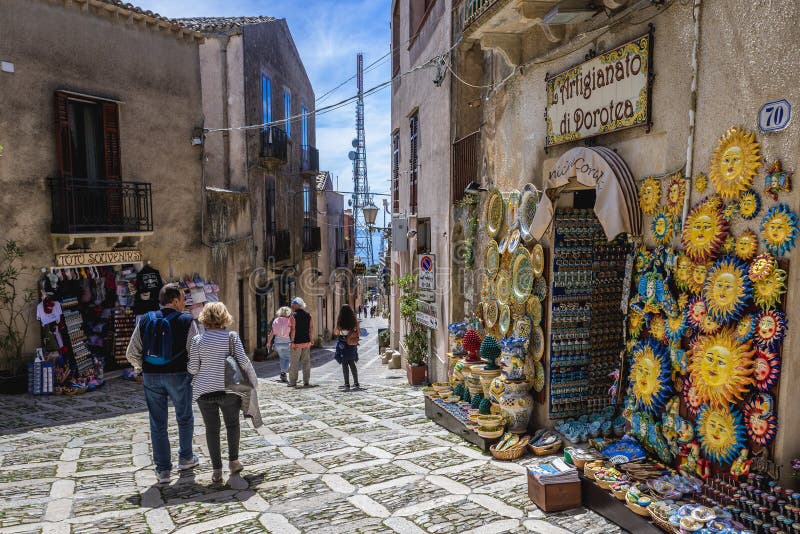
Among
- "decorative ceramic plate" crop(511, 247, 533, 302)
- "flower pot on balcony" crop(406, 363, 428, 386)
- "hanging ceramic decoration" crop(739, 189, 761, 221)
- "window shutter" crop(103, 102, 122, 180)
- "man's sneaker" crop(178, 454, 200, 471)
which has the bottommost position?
"flower pot on balcony" crop(406, 363, 428, 386)

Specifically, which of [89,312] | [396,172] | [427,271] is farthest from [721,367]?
[396,172]

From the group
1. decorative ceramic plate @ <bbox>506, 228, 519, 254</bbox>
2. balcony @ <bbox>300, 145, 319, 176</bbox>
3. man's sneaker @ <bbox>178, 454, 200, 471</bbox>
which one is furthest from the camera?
balcony @ <bbox>300, 145, 319, 176</bbox>

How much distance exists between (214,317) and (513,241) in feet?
12.1

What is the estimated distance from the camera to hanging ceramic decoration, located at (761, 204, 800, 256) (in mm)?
3699

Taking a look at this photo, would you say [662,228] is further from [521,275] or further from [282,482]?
[282,482]

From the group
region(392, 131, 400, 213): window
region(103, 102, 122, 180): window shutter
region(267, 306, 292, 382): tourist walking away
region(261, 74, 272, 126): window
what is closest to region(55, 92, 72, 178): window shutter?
region(103, 102, 122, 180): window shutter

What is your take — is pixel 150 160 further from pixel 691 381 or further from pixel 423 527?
pixel 691 381

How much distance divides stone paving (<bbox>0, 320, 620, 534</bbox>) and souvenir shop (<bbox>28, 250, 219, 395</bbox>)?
1.90 meters

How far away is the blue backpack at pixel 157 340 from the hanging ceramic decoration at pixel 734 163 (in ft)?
15.4

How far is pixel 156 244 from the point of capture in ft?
43.0

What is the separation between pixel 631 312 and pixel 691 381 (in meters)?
0.95

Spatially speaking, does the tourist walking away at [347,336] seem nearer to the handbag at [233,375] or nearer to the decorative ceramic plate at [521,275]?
the decorative ceramic plate at [521,275]

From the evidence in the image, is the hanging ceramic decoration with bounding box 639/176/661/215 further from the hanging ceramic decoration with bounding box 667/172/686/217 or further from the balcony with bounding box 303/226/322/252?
the balcony with bounding box 303/226/322/252

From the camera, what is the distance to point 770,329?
3836 mm
